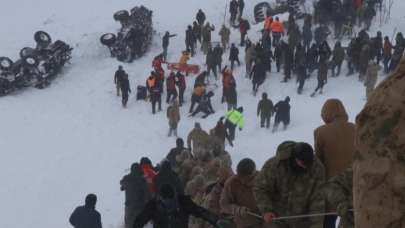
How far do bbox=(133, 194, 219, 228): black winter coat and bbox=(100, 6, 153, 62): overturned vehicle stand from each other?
19190mm

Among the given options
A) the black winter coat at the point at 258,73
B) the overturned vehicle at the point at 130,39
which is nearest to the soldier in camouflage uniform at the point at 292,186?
the black winter coat at the point at 258,73

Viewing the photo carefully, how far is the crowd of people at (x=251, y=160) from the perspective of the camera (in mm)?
5031

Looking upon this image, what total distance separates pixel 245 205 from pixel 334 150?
3.37 feet

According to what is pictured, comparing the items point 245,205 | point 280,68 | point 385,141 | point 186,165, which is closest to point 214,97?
point 280,68

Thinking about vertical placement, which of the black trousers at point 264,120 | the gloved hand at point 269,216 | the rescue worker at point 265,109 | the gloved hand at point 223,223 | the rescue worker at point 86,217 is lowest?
the gloved hand at point 223,223

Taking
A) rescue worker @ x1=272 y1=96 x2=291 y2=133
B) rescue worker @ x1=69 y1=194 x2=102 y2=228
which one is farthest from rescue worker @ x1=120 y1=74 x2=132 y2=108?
rescue worker @ x1=69 y1=194 x2=102 y2=228

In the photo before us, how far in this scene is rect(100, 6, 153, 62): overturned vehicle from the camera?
82.0 ft

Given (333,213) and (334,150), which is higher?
(334,150)

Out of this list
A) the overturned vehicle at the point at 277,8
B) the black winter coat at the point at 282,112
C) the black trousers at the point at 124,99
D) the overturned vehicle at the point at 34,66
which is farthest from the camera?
the overturned vehicle at the point at 277,8

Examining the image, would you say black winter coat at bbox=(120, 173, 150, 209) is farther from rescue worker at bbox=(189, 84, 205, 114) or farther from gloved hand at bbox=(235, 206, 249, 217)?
rescue worker at bbox=(189, 84, 205, 114)

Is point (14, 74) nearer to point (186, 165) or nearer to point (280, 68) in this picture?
point (280, 68)

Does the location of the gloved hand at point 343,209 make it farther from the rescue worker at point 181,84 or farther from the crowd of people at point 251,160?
the rescue worker at point 181,84

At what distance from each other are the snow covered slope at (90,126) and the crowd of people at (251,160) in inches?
20.3

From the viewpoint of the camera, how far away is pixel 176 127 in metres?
19.4
